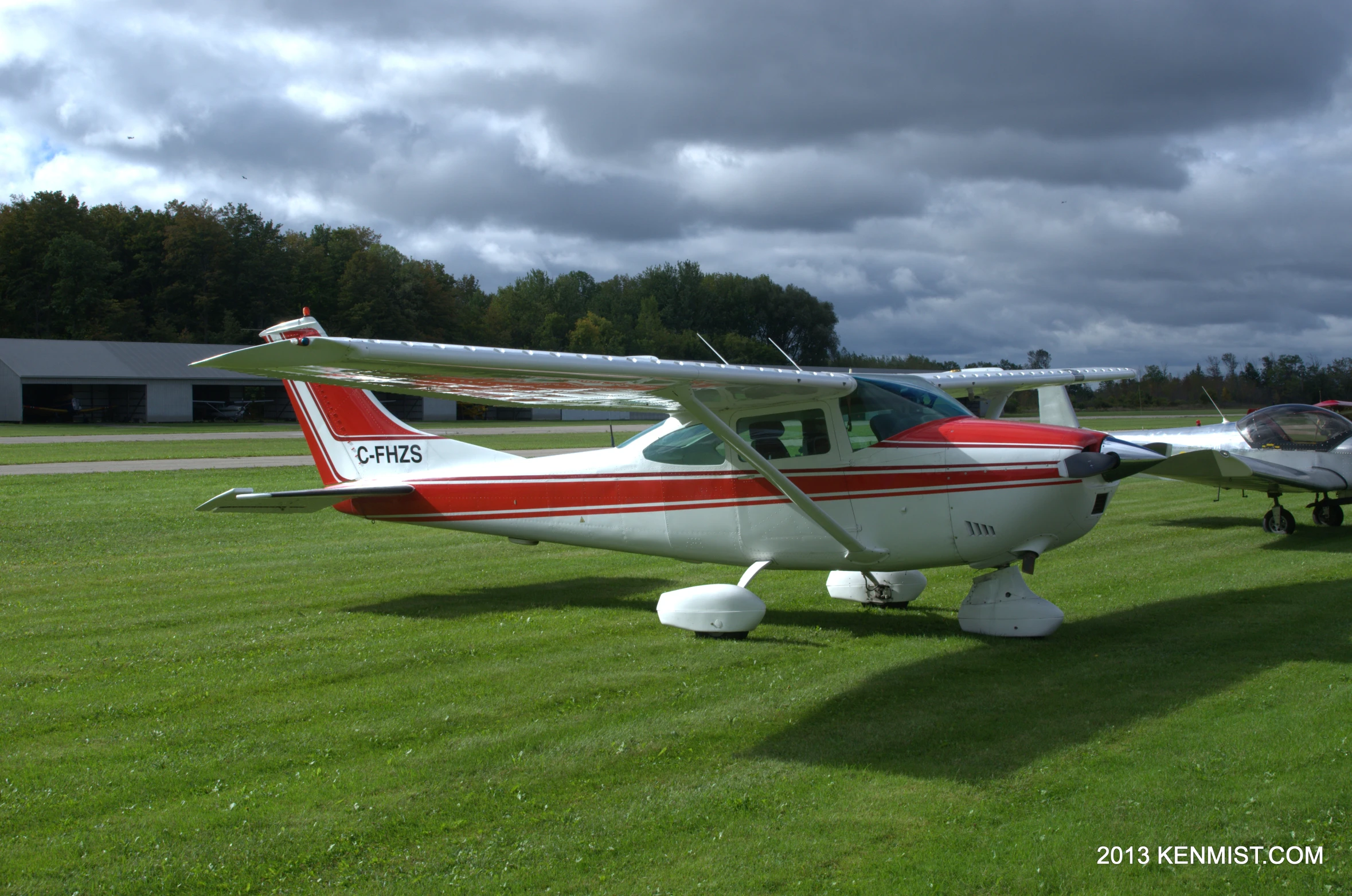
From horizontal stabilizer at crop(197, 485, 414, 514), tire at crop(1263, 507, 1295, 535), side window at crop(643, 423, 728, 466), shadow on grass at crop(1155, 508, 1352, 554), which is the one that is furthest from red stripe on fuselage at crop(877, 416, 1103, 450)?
tire at crop(1263, 507, 1295, 535)

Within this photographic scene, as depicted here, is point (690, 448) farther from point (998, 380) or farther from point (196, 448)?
point (196, 448)

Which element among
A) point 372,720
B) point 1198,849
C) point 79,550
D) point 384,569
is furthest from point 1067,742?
point 79,550

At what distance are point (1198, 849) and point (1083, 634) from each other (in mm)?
3839

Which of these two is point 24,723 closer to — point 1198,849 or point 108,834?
point 108,834

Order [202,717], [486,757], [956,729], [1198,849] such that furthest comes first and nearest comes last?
1. [202,717]
2. [956,729]
3. [486,757]
4. [1198,849]

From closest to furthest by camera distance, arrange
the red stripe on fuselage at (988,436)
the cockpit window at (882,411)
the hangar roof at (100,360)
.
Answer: the red stripe on fuselage at (988,436), the cockpit window at (882,411), the hangar roof at (100,360)

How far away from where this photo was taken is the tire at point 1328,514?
1394cm

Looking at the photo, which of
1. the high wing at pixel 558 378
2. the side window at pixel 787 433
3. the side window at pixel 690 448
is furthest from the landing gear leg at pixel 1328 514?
the side window at pixel 690 448

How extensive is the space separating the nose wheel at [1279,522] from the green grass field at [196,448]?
653 inches

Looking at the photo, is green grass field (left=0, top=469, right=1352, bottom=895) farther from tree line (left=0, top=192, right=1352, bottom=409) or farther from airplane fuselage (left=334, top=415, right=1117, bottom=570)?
tree line (left=0, top=192, right=1352, bottom=409)

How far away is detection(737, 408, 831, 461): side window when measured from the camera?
24.2 ft

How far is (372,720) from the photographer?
18.4 feet

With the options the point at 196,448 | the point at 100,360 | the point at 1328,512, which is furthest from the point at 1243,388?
the point at 100,360

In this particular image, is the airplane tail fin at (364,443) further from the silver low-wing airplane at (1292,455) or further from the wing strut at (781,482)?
the silver low-wing airplane at (1292,455)
